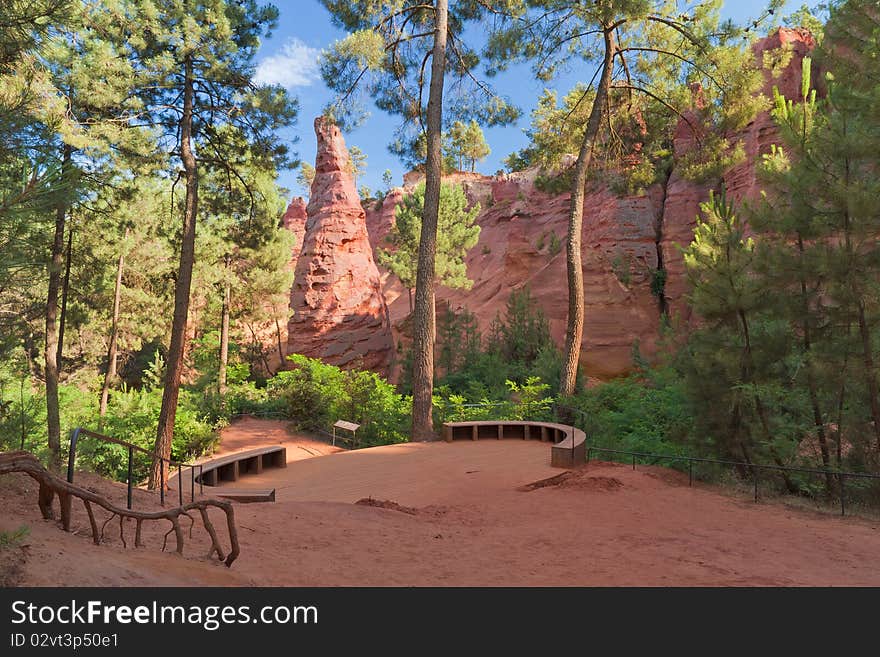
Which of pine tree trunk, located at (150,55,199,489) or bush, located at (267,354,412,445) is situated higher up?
pine tree trunk, located at (150,55,199,489)

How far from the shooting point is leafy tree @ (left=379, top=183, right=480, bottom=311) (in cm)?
3053

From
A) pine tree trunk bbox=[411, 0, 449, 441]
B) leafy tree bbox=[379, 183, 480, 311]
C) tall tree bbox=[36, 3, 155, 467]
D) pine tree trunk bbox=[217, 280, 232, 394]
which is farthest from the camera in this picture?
leafy tree bbox=[379, 183, 480, 311]

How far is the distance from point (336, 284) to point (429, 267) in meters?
16.6

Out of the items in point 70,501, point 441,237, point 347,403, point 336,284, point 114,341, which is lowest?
point 347,403

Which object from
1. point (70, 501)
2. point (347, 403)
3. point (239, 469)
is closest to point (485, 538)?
point (70, 501)

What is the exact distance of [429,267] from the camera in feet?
41.9

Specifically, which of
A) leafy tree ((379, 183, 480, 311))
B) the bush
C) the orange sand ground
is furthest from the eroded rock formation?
the orange sand ground

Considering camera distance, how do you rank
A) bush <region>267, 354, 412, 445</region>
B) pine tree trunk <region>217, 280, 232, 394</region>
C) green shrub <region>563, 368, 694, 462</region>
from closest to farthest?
green shrub <region>563, 368, 694, 462</region> → bush <region>267, 354, 412, 445</region> → pine tree trunk <region>217, 280, 232, 394</region>

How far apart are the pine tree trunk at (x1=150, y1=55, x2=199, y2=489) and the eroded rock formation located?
17.0 meters

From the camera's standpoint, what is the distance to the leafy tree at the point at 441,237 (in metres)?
30.5

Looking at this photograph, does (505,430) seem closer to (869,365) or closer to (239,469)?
(239,469)

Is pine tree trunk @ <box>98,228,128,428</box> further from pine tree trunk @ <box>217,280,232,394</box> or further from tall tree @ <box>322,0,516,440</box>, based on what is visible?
tall tree @ <box>322,0,516,440</box>
